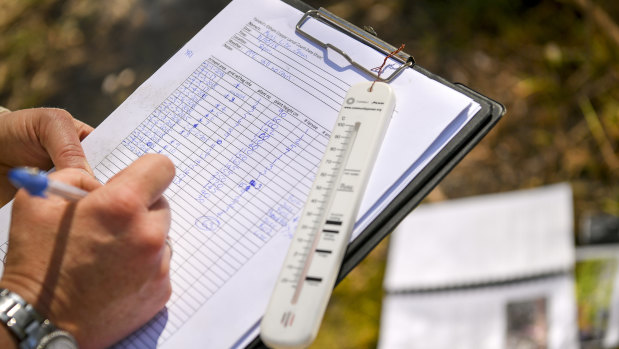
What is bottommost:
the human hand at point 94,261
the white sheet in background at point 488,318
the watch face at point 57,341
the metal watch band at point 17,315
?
the watch face at point 57,341

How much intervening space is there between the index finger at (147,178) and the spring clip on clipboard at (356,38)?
0.23m

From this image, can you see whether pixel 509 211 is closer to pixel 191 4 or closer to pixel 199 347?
pixel 199 347

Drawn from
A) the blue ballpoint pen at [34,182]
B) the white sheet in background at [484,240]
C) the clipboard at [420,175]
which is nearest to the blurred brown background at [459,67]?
the white sheet in background at [484,240]

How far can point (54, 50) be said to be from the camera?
153cm

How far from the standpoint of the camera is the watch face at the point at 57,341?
1.56 ft

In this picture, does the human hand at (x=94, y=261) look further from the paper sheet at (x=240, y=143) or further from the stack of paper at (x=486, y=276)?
the stack of paper at (x=486, y=276)

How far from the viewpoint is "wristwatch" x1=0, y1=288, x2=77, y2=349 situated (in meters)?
0.48

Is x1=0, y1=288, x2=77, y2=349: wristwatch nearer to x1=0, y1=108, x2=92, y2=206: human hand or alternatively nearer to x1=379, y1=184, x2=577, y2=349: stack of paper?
x1=0, y1=108, x2=92, y2=206: human hand

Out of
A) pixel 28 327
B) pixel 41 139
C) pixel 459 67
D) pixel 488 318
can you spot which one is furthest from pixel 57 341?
pixel 459 67

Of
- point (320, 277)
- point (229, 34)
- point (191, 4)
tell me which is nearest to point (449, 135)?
point (320, 277)

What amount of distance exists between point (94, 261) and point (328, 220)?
222 mm

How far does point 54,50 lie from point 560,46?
1358 millimetres

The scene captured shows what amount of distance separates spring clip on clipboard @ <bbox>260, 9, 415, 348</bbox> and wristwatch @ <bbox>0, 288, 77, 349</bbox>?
18 cm

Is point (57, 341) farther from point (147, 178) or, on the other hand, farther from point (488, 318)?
point (488, 318)
